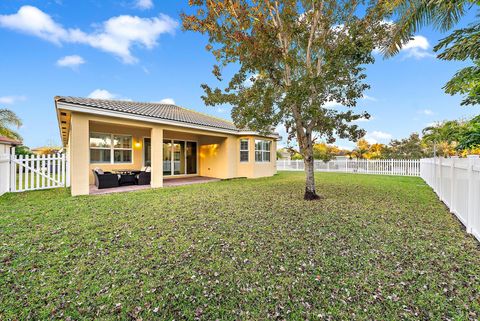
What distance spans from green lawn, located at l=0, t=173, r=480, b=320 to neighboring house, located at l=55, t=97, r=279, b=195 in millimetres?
3553

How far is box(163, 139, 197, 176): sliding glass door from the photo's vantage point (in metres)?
13.4

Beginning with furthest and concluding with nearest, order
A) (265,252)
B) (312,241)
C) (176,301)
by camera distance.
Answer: (312,241) → (265,252) → (176,301)

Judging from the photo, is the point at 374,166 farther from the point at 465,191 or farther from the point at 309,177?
the point at 465,191

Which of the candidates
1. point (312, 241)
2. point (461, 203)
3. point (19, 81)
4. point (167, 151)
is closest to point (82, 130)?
point (167, 151)

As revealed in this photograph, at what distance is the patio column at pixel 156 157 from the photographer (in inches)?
388

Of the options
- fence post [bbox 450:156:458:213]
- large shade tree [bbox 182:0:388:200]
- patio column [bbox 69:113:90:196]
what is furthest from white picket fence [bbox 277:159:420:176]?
patio column [bbox 69:113:90:196]

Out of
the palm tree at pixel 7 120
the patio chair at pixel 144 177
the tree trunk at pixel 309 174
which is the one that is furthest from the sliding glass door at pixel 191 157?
the palm tree at pixel 7 120

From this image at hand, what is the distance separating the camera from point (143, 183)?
35.0 ft

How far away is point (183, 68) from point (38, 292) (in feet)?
57.6

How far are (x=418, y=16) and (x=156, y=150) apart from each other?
1054cm

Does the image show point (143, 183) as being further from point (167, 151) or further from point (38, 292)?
point (38, 292)

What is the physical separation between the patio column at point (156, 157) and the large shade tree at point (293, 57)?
12.4ft

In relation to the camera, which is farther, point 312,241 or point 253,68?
point 253,68

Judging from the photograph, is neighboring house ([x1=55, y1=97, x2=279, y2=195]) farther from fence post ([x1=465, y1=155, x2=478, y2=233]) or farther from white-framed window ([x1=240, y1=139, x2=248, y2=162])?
fence post ([x1=465, y1=155, x2=478, y2=233])
